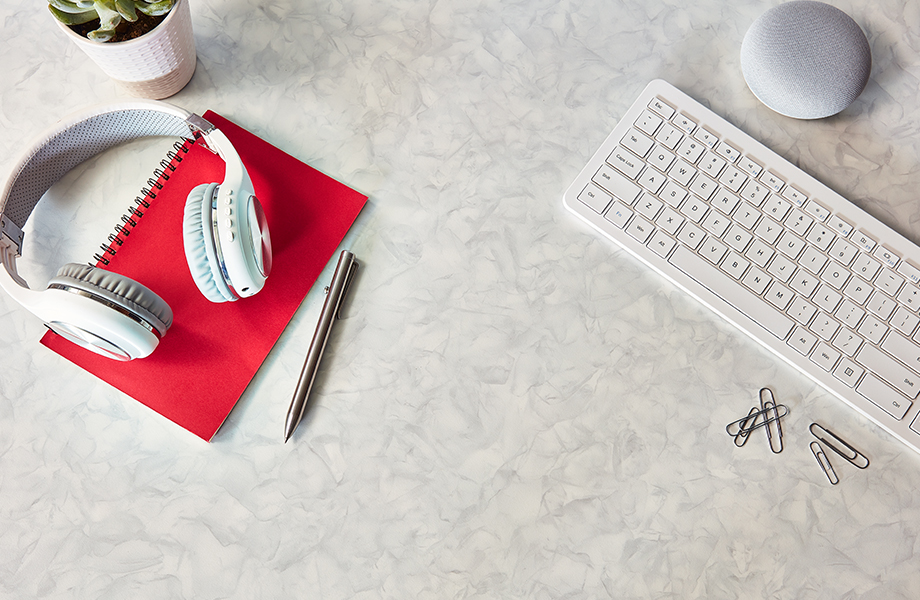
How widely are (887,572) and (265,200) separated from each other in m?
0.75

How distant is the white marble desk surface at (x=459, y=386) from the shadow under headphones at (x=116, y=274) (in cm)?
4

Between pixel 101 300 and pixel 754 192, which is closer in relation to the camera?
pixel 101 300

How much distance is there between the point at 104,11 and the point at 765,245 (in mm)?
695

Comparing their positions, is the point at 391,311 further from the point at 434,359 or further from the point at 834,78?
the point at 834,78

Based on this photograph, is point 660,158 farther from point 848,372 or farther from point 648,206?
point 848,372

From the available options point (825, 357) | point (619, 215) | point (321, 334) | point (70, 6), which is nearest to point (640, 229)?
point (619, 215)

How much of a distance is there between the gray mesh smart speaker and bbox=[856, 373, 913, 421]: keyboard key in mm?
297

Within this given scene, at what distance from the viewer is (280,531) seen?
1.97ft

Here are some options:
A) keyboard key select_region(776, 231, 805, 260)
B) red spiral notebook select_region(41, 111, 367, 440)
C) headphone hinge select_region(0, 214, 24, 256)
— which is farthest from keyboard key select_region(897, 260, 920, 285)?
headphone hinge select_region(0, 214, 24, 256)

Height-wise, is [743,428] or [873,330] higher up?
[873,330]

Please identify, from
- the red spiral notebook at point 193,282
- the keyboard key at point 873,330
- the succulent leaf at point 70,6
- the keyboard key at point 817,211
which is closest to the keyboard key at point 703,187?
the keyboard key at point 817,211

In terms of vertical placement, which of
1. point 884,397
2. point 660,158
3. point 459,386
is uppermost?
point 660,158

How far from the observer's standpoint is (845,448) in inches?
24.3

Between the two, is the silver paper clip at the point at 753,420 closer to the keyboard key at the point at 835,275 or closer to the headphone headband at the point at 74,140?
the keyboard key at the point at 835,275
